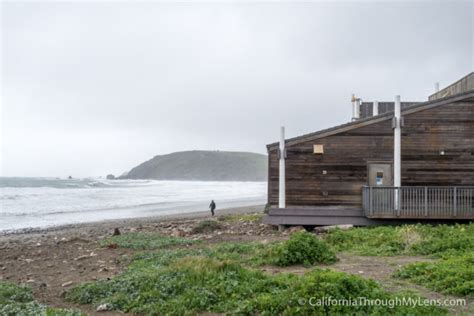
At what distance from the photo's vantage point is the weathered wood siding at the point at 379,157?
1611cm

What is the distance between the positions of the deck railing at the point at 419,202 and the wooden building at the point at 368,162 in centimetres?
5

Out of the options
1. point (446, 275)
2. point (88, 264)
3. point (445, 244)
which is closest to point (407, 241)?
point (445, 244)

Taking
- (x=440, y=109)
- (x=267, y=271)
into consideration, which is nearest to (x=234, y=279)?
(x=267, y=271)

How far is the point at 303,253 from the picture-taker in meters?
9.34

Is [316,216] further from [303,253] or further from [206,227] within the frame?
[303,253]

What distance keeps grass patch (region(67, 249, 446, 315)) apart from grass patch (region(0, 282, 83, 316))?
0.71 meters

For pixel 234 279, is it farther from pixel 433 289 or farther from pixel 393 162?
pixel 393 162

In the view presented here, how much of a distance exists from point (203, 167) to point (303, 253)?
165m

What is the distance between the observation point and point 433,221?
15578mm

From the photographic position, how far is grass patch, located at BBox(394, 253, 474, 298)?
6645 mm

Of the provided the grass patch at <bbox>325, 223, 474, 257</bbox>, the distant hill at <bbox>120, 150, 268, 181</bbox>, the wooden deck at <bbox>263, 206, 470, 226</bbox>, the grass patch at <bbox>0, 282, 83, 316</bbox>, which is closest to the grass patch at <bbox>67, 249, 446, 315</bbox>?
the grass patch at <bbox>0, 282, 83, 316</bbox>

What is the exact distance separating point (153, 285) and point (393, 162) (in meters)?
11.7

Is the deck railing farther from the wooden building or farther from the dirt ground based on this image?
the dirt ground

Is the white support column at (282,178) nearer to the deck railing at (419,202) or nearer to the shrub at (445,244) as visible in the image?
the deck railing at (419,202)
